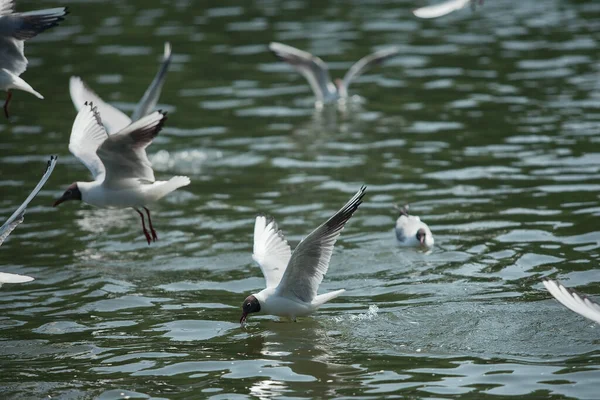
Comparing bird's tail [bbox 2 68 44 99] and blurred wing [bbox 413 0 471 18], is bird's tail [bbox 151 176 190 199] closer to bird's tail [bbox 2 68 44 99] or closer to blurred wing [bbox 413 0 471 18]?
bird's tail [bbox 2 68 44 99]

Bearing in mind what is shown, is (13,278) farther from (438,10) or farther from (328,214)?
(438,10)

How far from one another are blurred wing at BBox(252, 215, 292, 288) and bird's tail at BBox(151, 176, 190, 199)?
94 centimetres

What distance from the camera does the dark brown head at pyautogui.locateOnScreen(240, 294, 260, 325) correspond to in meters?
9.62

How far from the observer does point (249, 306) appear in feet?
31.6

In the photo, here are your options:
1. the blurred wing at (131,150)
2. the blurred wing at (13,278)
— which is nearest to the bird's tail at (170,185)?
the blurred wing at (131,150)

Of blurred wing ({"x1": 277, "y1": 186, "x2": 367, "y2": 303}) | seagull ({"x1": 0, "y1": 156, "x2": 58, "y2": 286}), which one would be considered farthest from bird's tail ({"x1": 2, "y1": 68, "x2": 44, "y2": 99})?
blurred wing ({"x1": 277, "y1": 186, "x2": 367, "y2": 303})

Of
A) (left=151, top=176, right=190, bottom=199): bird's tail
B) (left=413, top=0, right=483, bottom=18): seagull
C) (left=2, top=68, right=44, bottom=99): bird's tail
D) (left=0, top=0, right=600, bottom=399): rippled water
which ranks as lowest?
(left=0, top=0, right=600, bottom=399): rippled water

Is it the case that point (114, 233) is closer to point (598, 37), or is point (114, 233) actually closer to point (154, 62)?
point (154, 62)

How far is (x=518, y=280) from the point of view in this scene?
1062cm

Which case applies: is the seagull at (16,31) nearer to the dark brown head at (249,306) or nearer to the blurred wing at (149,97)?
the dark brown head at (249,306)

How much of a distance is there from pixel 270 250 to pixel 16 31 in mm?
3619

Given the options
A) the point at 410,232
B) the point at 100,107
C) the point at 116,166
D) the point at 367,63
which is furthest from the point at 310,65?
the point at 116,166

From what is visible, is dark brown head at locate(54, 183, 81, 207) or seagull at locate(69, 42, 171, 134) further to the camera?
seagull at locate(69, 42, 171, 134)

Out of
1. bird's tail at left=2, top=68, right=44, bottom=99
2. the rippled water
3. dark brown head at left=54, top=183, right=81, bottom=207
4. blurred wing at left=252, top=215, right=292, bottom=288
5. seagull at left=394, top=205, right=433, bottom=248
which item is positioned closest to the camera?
the rippled water
